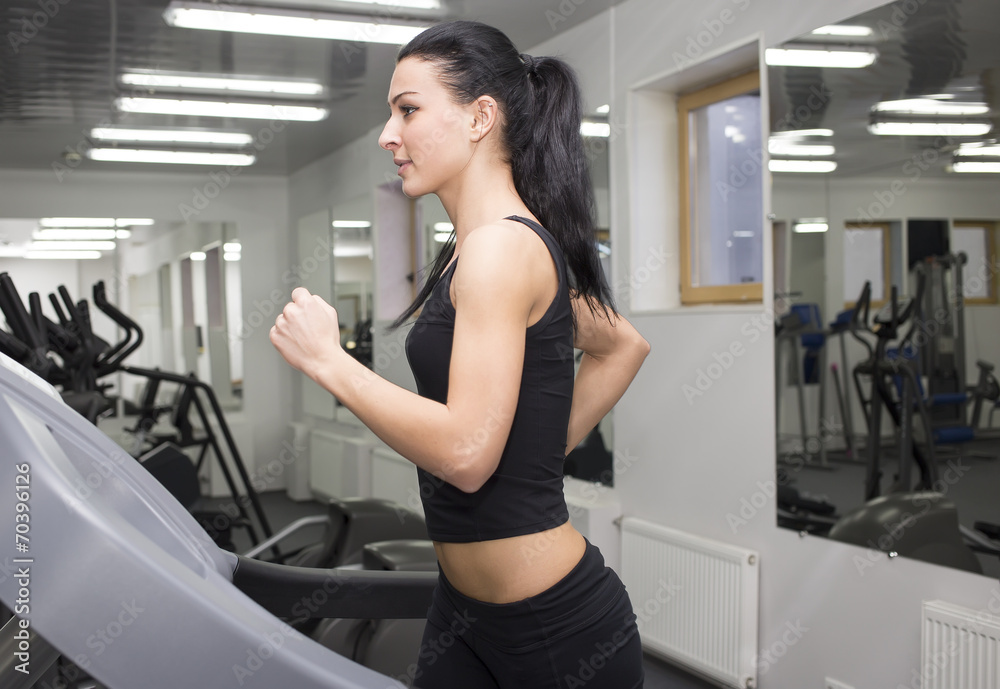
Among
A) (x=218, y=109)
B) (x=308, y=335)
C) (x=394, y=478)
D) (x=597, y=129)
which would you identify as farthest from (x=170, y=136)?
(x=308, y=335)

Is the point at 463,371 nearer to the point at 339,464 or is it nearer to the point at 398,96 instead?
the point at 398,96

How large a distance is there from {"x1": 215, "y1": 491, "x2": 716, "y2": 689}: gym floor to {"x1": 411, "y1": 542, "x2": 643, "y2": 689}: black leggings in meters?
2.30

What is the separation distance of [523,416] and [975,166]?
186 cm

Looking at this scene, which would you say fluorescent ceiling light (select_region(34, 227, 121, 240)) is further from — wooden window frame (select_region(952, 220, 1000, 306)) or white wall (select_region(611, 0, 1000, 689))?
wooden window frame (select_region(952, 220, 1000, 306))

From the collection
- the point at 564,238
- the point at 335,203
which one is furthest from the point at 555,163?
the point at 335,203

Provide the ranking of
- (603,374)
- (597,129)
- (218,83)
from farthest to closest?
(218,83) < (597,129) < (603,374)

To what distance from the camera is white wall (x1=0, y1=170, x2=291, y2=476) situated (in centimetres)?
699

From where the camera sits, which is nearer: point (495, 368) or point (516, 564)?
point (495, 368)

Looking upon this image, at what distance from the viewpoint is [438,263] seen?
1249 mm

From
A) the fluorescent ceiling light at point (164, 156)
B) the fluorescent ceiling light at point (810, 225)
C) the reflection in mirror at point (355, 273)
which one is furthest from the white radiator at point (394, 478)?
the fluorescent ceiling light at point (810, 225)

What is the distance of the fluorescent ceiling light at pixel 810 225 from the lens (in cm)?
274

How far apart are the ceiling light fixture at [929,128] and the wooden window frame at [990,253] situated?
0.77 feet

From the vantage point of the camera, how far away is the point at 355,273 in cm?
623

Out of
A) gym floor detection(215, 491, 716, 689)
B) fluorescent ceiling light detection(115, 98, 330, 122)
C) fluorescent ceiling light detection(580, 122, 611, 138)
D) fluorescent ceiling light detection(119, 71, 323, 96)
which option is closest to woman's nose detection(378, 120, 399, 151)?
gym floor detection(215, 491, 716, 689)
